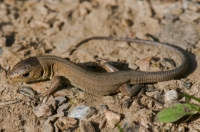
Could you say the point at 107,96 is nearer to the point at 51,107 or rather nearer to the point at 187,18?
the point at 51,107

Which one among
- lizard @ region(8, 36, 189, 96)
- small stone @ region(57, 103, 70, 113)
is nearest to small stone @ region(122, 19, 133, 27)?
lizard @ region(8, 36, 189, 96)

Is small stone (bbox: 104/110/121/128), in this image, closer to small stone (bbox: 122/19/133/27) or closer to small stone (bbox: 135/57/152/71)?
small stone (bbox: 135/57/152/71)

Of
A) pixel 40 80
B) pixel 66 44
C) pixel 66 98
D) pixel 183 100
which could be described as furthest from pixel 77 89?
pixel 183 100

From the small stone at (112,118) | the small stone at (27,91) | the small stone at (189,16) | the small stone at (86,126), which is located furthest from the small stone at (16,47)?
the small stone at (189,16)

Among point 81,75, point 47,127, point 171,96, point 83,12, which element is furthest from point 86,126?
point 83,12

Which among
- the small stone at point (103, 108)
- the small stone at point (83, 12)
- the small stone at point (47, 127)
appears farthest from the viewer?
the small stone at point (83, 12)

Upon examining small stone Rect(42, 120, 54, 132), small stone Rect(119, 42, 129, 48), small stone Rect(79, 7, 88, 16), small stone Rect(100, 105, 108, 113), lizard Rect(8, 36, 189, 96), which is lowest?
small stone Rect(42, 120, 54, 132)

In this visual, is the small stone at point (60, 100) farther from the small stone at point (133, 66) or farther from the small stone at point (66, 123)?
the small stone at point (133, 66)
